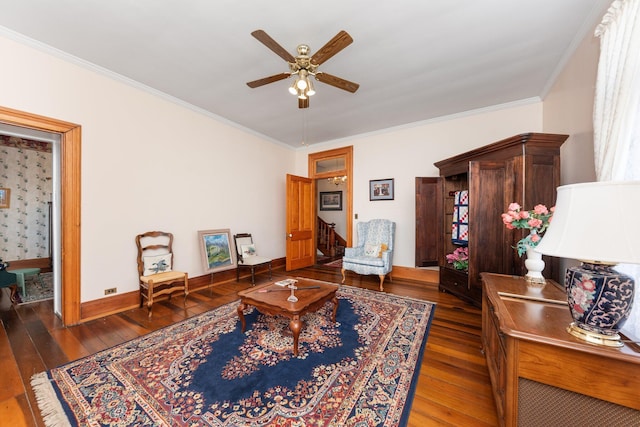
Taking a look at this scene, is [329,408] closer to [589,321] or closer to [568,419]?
[568,419]

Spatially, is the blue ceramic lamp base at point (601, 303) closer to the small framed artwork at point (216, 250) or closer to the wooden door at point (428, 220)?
the wooden door at point (428, 220)

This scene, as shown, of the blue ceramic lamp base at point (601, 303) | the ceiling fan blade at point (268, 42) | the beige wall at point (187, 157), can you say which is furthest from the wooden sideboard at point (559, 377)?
the ceiling fan blade at point (268, 42)

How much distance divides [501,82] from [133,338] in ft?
17.1

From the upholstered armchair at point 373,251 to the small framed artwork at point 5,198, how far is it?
6.81m

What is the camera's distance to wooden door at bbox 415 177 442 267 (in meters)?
4.01

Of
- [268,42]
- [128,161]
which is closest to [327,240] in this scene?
[128,161]

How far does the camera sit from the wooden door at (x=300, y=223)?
5.24m

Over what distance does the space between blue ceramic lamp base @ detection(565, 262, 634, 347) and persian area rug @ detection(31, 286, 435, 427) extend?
108 cm

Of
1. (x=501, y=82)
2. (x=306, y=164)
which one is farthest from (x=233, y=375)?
(x=306, y=164)

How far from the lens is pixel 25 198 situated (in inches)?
198

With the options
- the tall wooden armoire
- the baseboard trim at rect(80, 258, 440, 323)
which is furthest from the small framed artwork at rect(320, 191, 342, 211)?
the tall wooden armoire

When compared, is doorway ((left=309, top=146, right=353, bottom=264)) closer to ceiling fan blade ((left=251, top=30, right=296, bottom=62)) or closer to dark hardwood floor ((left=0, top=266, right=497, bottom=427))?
dark hardwood floor ((left=0, top=266, right=497, bottom=427))

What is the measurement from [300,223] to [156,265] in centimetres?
295

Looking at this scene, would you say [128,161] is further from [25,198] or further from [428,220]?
[428,220]
